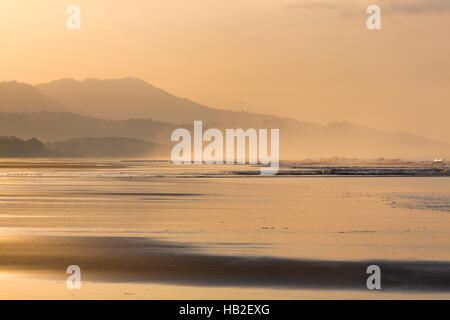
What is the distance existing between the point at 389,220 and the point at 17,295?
1836 centimetres

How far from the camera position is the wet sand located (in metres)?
18.0

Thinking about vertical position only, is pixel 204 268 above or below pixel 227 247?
below

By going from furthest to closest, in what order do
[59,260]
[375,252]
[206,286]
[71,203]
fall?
[71,203] < [375,252] < [59,260] < [206,286]

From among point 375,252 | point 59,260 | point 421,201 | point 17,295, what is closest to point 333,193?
point 421,201

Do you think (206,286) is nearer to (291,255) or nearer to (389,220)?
(291,255)

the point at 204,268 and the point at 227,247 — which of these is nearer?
the point at 204,268

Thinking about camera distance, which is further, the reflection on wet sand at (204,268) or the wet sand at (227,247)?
the reflection on wet sand at (204,268)

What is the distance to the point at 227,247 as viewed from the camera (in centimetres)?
2383

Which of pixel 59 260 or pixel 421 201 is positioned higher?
pixel 421 201

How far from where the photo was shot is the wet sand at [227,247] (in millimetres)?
18047

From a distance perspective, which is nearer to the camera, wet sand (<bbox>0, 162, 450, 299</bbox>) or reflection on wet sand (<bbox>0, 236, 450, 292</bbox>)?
wet sand (<bbox>0, 162, 450, 299</bbox>)

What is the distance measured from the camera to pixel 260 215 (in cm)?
3428
